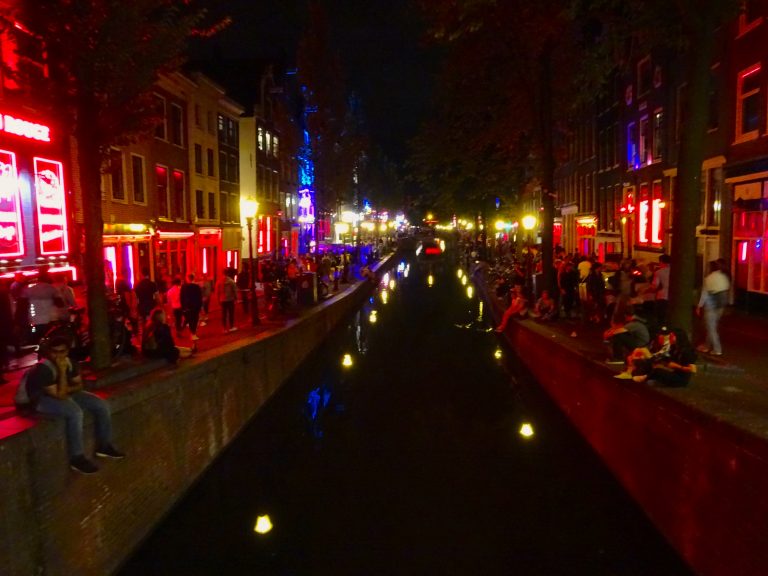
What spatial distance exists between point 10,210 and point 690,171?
13.4m

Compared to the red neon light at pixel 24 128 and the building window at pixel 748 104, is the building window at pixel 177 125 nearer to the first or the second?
the red neon light at pixel 24 128

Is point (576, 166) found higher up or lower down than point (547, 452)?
higher up

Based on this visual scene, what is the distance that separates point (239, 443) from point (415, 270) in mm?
44490

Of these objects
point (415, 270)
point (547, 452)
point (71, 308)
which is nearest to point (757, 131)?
point (547, 452)

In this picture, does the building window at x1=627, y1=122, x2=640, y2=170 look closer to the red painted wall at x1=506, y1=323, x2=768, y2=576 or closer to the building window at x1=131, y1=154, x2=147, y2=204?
the building window at x1=131, y1=154, x2=147, y2=204

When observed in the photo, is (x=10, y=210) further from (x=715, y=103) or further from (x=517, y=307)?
(x=715, y=103)

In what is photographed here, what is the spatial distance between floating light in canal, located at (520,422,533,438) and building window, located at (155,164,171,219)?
698 inches

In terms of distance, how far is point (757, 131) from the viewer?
56.6ft

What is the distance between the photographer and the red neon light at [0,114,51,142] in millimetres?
14570

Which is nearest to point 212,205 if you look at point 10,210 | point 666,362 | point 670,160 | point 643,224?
point 10,210

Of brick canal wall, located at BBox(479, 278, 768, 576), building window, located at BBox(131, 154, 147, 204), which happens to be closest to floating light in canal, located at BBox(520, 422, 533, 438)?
brick canal wall, located at BBox(479, 278, 768, 576)

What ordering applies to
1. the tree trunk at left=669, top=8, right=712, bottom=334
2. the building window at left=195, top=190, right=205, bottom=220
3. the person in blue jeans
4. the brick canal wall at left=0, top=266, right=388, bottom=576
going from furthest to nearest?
the building window at left=195, top=190, right=205, bottom=220, the tree trunk at left=669, top=8, right=712, bottom=334, the person in blue jeans, the brick canal wall at left=0, top=266, right=388, bottom=576

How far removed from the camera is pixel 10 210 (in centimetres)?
1493

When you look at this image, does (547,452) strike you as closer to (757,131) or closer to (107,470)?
(107,470)
